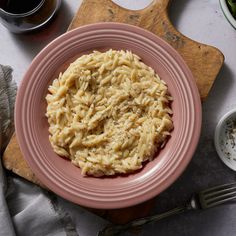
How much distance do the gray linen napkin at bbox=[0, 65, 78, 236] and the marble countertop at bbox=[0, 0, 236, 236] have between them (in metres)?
0.04

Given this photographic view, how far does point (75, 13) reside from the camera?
1.59m

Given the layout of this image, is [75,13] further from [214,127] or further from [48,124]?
[214,127]

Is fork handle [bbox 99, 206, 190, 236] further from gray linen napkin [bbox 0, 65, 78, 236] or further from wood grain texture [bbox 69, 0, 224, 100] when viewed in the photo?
wood grain texture [bbox 69, 0, 224, 100]

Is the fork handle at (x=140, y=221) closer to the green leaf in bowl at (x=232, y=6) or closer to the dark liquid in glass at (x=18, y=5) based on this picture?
the green leaf in bowl at (x=232, y=6)

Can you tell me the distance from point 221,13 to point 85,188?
76 centimetres

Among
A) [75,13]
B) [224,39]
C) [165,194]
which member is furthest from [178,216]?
[75,13]

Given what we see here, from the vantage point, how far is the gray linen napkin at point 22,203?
1.50m

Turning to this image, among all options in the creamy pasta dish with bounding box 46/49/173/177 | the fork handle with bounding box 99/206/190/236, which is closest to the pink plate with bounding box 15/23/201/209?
the creamy pasta dish with bounding box 46/49/173/177

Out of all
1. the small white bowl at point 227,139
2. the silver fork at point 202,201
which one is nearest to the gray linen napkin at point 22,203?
the silver fork at point 202,201

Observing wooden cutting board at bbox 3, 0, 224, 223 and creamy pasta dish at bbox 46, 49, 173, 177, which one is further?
wooden cutting board at bbox 3, 0, 224, 223

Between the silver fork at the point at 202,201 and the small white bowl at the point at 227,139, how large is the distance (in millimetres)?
78

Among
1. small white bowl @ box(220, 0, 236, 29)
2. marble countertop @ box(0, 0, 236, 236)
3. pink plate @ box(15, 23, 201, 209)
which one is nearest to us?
pink plate @ box(15, 23, 201, 209)

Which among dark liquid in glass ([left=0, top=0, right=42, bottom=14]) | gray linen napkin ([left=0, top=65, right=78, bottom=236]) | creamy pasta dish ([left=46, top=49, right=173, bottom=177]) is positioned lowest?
gray linen napkin ([left=0, top=65, right=78, bottom=236])

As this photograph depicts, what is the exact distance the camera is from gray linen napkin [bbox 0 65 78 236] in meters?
1.50
